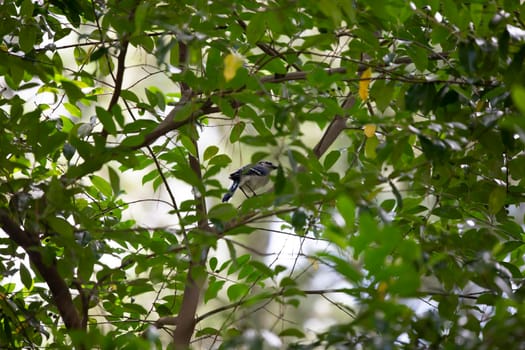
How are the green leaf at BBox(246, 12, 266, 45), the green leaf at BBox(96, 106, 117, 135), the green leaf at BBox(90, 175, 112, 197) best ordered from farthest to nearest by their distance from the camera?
1. the green leaf at BBox(90, 175, 112, 197)
2. the green leaf at BBox(246, 12, 266, 45)
3. the green leaf at BBox(96, 106, 117, 135)

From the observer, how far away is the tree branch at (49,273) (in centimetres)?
152

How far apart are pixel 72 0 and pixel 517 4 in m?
0.96

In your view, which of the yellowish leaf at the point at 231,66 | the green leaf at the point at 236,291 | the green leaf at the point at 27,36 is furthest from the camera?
the green leaf at the point at 27,36

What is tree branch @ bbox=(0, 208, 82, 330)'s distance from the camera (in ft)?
4.99

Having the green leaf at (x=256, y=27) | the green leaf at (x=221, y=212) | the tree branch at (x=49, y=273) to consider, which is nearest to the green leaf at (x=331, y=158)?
the green leaf at (x=256, y=27)

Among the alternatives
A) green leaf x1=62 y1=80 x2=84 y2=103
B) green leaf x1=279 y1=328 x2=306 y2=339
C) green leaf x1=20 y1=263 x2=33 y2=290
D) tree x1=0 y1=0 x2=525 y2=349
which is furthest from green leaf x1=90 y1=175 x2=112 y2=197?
green leaf x1=279 y1=328 x2=306 y2=339

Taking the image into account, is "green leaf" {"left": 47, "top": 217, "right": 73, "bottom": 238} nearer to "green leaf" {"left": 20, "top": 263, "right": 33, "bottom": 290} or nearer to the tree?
the tree

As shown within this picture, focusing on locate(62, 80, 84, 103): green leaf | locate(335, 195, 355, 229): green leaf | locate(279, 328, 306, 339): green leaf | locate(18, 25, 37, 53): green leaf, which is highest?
locate(18, 25, 37, 53): green leaf

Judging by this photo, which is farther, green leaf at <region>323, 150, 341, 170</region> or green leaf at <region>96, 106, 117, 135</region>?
green leaf at <region>323, 150, 341, 170</region>

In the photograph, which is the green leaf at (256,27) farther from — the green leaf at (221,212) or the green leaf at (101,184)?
the green leaf at (101,184)

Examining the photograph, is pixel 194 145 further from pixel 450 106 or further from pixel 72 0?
pixel 450 106

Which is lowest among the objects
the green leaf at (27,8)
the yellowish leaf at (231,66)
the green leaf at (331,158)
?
the yellowish leaf at (231,66)

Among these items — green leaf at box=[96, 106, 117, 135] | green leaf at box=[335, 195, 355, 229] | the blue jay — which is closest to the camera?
green leaf at box=[335, 195, 355, 229]

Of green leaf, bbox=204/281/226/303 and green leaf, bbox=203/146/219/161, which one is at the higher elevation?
green leaf, bbox=203/146/219/161
